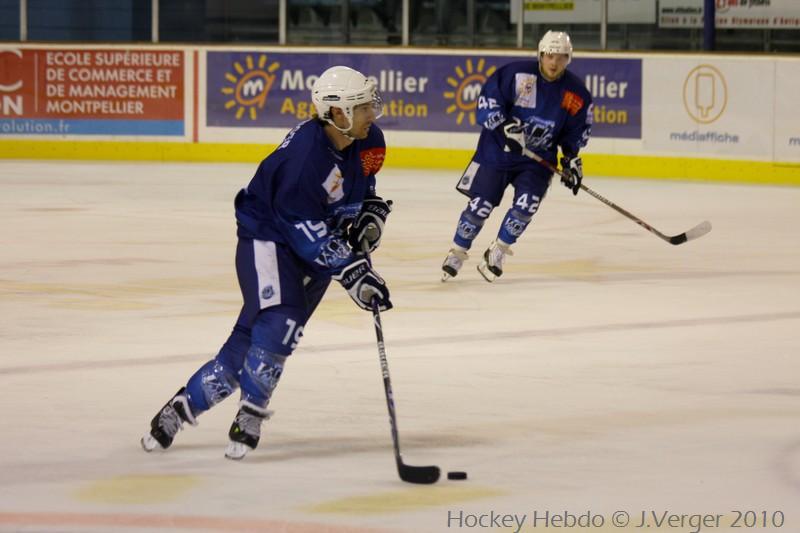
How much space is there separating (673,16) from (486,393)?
29.9 feet

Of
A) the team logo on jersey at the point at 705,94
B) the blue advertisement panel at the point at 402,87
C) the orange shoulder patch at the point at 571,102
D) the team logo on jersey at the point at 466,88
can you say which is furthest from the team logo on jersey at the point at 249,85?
the orange shoulder patch at the point at 571,102

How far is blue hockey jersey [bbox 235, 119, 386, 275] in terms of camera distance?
3.79 m

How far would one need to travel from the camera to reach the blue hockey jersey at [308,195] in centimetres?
379

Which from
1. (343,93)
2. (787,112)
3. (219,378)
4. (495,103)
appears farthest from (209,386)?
(787,112)

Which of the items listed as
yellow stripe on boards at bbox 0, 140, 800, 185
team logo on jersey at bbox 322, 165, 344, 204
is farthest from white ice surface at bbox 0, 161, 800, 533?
yellow stripe on boards at bbox 0, 140, 800, 185

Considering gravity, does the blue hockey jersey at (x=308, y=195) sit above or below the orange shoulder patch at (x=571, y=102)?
below

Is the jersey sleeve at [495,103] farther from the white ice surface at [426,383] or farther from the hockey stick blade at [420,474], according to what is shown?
the hockey stick blade at [420,474]

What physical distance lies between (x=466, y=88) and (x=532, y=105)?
5353 millimetres

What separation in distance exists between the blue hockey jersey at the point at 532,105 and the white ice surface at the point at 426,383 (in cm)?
62

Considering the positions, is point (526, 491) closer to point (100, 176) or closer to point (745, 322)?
point (745, 322)

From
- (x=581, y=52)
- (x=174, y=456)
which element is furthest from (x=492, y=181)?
(x=581, y=52)

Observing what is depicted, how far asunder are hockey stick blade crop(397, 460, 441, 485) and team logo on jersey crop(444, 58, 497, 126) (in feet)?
30.1

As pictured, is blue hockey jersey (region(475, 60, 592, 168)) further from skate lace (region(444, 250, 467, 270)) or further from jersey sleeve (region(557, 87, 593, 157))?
skate lace (region(444, 250, 467, 270))

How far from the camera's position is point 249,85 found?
13195 mm
